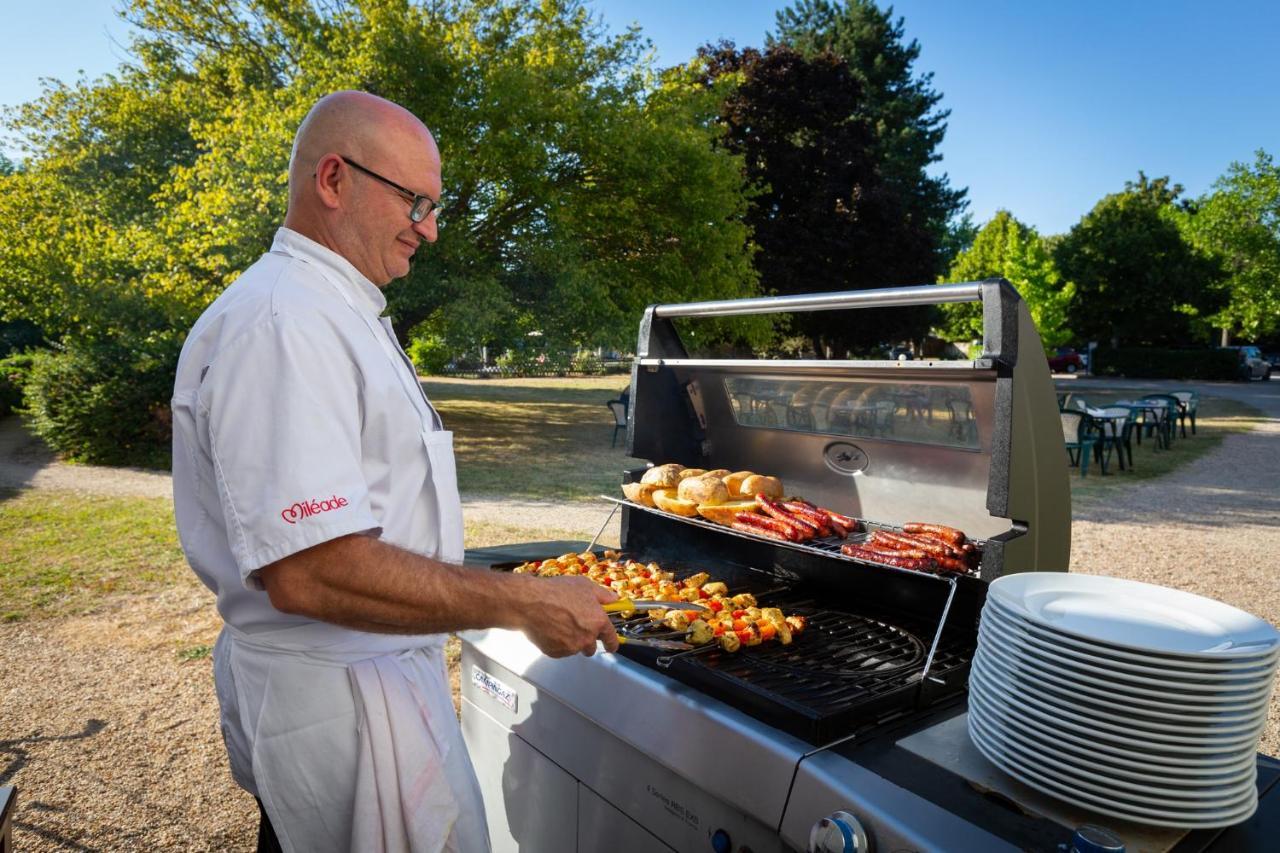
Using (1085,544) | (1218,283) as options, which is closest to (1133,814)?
(1085,544)

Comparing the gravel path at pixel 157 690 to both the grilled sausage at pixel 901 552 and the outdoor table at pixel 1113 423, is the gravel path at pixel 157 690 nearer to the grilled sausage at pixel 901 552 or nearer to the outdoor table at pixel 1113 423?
the grilled sausage at pixel 901 552

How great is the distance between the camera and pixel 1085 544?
8.13 m

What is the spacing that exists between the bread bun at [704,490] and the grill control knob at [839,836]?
144cm

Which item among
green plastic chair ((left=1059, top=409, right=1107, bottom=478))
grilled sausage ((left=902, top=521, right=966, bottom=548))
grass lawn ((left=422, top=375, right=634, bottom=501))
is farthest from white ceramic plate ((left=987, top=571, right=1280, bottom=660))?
green plastic chair ((left=1059, top=409, right=1107, bottom=478))

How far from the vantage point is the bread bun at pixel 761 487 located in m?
2.89

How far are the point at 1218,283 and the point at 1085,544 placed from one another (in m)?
40.7

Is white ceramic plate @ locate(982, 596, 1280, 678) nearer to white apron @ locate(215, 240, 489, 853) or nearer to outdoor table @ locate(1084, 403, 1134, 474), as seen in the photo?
white apron @ locate(215, 240, 489, 853)

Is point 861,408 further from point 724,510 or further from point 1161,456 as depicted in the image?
point 1161,456

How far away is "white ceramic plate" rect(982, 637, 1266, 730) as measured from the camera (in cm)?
133

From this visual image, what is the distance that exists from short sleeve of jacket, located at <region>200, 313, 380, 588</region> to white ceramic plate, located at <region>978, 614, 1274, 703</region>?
4.21 feet

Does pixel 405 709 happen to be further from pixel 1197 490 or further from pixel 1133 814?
pixel 1197 490

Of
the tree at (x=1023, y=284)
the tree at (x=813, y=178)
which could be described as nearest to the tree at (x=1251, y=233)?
the tree at (x=1023, y=284)

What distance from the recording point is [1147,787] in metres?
1.36

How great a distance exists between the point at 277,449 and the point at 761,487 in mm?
1972
